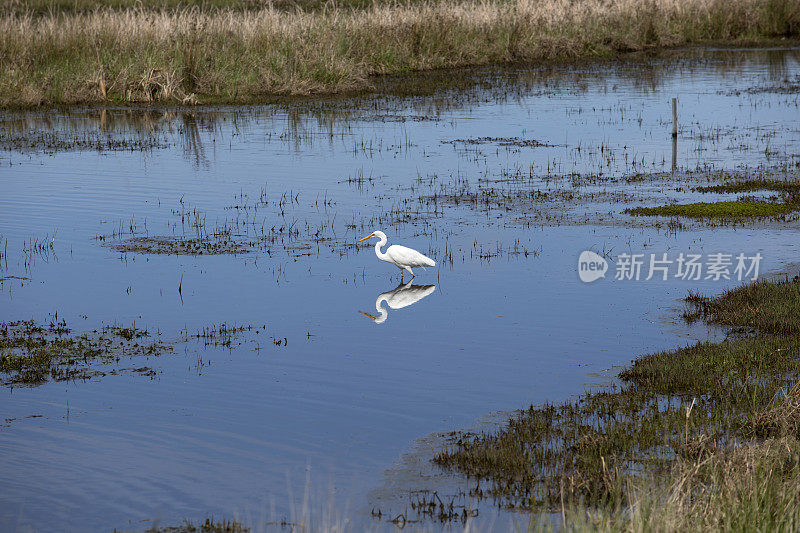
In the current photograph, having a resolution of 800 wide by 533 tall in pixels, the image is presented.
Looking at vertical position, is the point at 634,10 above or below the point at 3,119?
above

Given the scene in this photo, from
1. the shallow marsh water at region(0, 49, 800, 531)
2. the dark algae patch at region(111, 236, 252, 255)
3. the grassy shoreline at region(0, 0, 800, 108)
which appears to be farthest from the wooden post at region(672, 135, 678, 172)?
the grassy shoreline at region(0, 0, 800, 108)

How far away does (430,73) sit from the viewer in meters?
35.5

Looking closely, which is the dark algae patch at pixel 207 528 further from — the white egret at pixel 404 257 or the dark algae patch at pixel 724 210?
the dark algae patch at pixel 724 210

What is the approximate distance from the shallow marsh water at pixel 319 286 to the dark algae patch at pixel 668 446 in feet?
1.44

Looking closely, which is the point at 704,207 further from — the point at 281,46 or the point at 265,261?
the point at 281,46

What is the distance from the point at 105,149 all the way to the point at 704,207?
42.8 ft

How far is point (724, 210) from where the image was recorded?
15.1 m

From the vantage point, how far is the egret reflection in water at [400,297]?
11.2 meters

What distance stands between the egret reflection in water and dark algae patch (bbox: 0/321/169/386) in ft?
8.10

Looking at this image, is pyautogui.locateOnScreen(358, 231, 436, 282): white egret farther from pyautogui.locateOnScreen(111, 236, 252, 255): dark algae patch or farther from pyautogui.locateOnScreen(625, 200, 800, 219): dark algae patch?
pyautogui.locateOnScreen(625, 200, 800, 219): dark algae patch

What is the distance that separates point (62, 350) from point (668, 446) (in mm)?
5681

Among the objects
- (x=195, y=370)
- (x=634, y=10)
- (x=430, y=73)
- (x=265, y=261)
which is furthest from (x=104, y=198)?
(x=634, y=10)

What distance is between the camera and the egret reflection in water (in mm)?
11170

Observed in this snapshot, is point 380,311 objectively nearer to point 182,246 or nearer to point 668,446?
point 182,246
